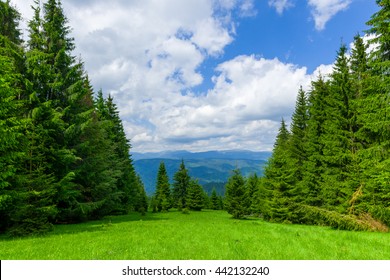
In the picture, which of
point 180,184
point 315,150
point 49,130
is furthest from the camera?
point 180,184

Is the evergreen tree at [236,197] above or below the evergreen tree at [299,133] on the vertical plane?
below

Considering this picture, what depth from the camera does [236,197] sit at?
138 ft

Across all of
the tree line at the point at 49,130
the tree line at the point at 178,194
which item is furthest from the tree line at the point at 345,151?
the tree line at the point at 178,194

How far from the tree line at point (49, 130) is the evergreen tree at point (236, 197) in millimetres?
21618

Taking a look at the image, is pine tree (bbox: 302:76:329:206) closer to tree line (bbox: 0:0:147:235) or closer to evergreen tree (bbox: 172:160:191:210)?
tree line (bbox: 0:0:147:235)

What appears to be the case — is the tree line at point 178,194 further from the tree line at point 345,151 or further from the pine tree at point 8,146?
the pine tree at point 8,146

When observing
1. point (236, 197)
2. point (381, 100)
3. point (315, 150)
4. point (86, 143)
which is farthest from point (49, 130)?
point (236, 197)

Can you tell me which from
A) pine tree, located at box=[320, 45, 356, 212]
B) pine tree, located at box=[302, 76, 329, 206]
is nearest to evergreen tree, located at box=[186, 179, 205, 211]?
pine tree, located at box=[302, 76, 329, 206]

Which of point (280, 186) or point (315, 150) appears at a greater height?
point (315, 150)

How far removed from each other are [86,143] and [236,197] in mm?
27494

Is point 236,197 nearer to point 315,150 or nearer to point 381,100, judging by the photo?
point 315,150

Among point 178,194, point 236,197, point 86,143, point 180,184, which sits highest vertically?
point 86,143

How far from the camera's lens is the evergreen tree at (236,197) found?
137 ft

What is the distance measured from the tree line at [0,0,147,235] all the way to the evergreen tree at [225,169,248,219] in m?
21.6
